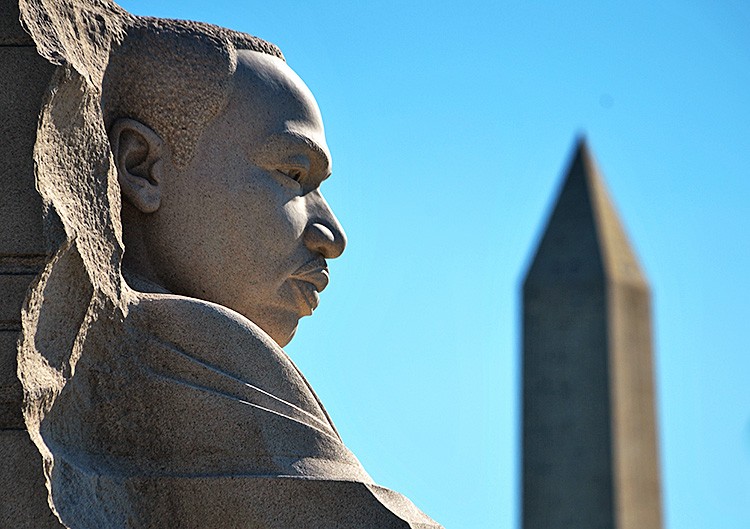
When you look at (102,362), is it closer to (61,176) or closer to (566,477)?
(61,176)

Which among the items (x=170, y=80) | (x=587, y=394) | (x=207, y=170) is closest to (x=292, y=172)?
(x=207, y=170)

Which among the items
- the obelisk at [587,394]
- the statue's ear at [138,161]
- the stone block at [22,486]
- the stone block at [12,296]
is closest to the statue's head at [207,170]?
the statue's ear at [138,161]

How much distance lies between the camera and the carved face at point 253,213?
4.13 metres

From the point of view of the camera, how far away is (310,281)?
4.30 metres

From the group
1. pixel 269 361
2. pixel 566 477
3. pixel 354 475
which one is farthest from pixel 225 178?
pixel 566 477

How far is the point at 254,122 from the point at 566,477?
21.9m

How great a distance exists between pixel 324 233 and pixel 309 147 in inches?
7.6

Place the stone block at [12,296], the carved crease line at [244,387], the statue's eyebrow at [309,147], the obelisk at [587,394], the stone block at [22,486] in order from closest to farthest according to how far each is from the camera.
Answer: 1. the stone block at [22,486]
2. the stone block at [12,296]
3. the carved crease line at [244,387]
4. the statue's eyebrow at [309,147]
5. the obelisk at [587,394]

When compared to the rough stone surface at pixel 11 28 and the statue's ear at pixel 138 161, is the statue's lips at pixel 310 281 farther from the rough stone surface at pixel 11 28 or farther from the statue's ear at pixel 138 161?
the rough stone surface at pixel 11 28

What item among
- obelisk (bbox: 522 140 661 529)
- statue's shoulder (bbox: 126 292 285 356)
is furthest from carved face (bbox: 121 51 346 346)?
obelisk (bbox: 522 140 661 529)

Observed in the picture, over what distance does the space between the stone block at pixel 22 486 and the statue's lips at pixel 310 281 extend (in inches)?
35.4

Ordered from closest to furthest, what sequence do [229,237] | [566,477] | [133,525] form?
[133,525], [229,237], [566,477]

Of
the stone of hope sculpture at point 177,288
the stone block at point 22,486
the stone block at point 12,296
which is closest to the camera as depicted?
the stone block at point 22,486

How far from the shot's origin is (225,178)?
4.16 meters
